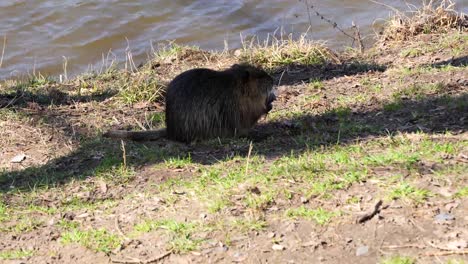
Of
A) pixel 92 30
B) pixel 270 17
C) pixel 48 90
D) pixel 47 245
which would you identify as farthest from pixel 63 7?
pixel 47 245

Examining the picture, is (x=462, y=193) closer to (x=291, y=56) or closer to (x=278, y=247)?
(x=278, y=247)

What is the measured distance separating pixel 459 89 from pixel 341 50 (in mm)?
3224

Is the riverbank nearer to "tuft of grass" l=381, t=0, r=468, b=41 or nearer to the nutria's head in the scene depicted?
the nutria's head

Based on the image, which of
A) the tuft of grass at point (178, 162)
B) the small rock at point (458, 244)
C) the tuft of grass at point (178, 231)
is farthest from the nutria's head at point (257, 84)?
the small rock at point (458, 244)

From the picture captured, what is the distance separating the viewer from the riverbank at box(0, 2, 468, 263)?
3.90 metres

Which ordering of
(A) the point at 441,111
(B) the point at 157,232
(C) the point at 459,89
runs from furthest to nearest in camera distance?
(C) the point at 459,89 → (A) the point at 441,111 → (B) the point at 157,232

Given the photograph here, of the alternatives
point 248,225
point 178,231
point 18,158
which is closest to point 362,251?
point 248,225

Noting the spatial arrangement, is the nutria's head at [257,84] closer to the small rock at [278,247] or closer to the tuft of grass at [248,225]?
the tuft of grass at [248,225]

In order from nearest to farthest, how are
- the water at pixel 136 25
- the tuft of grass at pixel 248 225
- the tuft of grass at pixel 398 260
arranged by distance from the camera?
1. the tuft of grass at pixel 398 260
2. the tuft of grass at pixel 248 225
3. the water at pixel 136 25

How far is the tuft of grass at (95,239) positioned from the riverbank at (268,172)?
0.01m

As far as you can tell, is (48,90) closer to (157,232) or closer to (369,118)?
(369,118)

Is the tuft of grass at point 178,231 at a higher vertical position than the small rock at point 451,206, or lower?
lower

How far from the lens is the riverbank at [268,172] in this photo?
3902 millimetres

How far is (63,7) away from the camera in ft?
39.3
